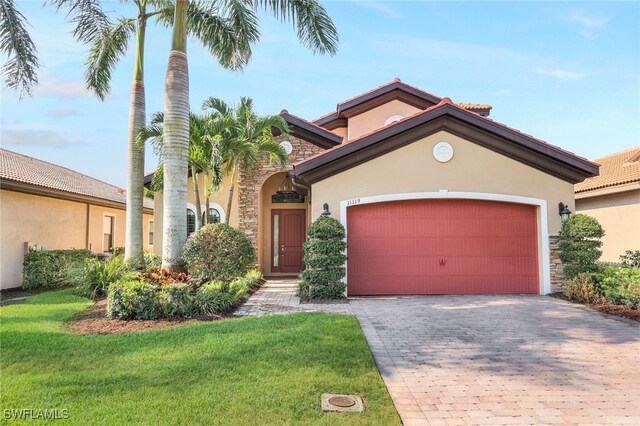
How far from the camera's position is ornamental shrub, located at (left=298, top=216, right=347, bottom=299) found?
1012 cm

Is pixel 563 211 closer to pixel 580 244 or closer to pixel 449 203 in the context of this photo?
pixel 580 244

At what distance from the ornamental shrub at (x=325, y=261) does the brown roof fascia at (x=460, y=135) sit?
1.61 meters

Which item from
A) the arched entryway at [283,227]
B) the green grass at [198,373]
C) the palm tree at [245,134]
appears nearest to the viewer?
the green grass at [198,373]

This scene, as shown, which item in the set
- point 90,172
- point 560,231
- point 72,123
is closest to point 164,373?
point 560,231

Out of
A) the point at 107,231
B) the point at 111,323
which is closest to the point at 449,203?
the point at 111,323

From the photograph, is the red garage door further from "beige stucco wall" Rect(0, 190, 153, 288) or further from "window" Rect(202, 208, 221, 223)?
"beige stucco wall" Rect(0, 190, 153, 288)

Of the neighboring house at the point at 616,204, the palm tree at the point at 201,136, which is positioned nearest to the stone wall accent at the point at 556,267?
the neighboring house at the point at 616,204

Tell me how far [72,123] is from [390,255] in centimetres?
1164

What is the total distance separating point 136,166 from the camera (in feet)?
40.2

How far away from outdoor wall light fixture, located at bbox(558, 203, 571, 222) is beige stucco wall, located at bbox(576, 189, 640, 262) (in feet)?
17.4

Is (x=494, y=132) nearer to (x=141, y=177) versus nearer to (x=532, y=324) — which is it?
(x=532, y=324)

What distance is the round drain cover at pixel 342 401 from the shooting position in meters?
3.95

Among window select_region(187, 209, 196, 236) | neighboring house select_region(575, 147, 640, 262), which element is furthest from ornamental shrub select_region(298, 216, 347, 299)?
neighboring house select_region(575, 147, 640, 262)

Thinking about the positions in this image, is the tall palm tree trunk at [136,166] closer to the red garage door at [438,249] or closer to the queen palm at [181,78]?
the queen palm at [181,78]
